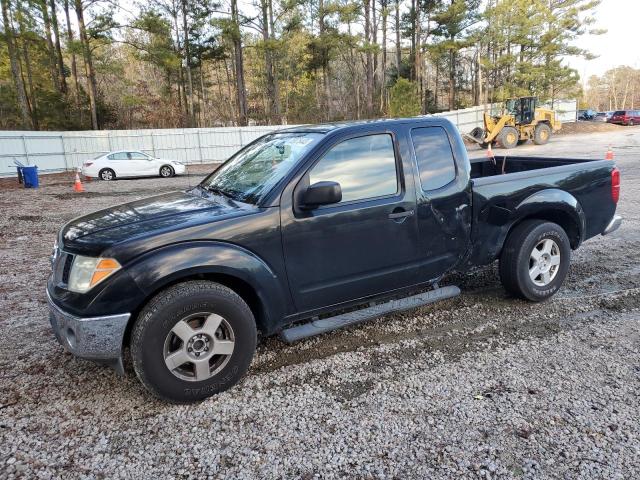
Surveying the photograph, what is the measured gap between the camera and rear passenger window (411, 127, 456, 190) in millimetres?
3844

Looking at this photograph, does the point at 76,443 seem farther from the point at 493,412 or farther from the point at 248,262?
the point at 493,412

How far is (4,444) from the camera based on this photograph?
2.66 m

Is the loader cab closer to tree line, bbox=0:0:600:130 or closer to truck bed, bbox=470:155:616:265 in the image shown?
tree line, bbox=0:0:600:130

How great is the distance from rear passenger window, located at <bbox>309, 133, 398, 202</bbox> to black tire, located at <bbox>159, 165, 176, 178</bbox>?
61.9ft

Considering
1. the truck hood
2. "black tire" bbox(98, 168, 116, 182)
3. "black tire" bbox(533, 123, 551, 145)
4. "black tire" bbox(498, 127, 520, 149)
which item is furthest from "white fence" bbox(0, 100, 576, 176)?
the truck hood

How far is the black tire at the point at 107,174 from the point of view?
781 inches

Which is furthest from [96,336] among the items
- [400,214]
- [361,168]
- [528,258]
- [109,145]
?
[109,145]

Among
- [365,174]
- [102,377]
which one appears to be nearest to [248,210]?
[365,174]

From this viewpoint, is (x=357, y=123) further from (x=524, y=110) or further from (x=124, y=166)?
(x=524, y=110)

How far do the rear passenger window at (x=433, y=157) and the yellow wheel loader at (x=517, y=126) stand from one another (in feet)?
74.8

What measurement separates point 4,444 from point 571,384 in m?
3.58

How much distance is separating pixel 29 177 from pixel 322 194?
18135 millimetres

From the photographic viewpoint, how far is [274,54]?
3816 cm

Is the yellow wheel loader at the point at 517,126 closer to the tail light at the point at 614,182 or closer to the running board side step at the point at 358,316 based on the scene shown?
the tail light at the point at 614,182
